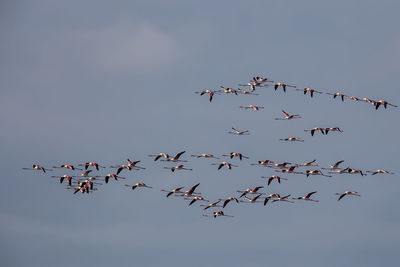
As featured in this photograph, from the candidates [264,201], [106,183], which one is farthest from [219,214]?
[106,183]

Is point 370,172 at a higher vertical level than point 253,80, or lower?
lower

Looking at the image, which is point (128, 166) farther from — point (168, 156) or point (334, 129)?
point (334, 129)

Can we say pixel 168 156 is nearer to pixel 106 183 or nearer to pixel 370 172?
pixel 106 183

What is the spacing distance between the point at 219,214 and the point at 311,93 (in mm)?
23369

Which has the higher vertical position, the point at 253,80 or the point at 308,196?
the point at 253,80

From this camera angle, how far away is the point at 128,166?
159 metres

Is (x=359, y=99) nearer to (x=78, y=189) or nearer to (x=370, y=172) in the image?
(x=370, y=172)

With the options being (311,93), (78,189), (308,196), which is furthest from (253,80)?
(78,189)

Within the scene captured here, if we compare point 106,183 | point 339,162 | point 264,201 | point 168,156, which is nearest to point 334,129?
point 339,162

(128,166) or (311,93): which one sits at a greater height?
(311,93)

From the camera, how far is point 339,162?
156625 millimetres

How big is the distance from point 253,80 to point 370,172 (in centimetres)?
2377

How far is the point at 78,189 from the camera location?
6344 inches

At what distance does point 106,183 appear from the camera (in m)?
153
